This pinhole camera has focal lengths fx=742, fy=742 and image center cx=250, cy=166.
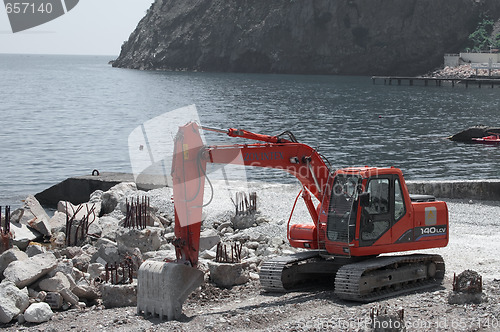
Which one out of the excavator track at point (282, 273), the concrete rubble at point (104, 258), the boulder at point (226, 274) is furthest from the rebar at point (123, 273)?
the excavator track at point (282, 273)

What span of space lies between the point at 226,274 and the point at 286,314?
2692 millimetres

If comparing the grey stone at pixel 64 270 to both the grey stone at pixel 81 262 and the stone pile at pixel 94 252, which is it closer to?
the stone pile at pixel 94 252

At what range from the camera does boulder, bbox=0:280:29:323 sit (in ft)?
43.0

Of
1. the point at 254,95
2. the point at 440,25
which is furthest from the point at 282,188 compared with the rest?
the point at 440,25

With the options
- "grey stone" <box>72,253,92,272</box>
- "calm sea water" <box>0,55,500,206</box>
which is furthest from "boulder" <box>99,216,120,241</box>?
"calm sea water" <box>0,55,500,206</box>

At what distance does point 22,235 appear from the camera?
66.2 feet

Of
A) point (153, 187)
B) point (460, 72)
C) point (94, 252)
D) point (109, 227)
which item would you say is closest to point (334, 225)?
point (94, 252)

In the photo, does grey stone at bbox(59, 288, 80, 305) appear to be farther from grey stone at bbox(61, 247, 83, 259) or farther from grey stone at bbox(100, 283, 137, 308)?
grey stone at bbox(61, 247, 83, 259)

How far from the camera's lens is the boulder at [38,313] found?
517 inches

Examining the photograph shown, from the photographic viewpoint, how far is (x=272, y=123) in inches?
2675

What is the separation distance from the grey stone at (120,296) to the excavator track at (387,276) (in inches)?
151

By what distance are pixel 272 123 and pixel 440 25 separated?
354 ft

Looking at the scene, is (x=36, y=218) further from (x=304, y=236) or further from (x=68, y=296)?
(x=304, y=236)

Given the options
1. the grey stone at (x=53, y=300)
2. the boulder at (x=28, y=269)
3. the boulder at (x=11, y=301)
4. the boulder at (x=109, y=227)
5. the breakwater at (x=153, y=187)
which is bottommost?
the breakwater at (x=153, y=187)
